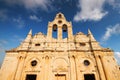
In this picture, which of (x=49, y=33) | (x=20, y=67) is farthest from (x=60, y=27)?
(x=20, y=67)

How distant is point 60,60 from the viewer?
16203mm

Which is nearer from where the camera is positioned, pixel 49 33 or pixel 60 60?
pixel 60 60

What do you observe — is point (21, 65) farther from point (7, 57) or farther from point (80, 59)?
point (80, 59)

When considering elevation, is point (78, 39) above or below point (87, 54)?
above

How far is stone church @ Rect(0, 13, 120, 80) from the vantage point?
14812mm

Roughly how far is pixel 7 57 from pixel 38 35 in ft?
20.3

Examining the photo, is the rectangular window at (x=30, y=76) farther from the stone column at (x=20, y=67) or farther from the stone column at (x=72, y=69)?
the stone column at (x=72, y=69)

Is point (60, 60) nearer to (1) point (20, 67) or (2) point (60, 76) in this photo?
(2) point (60, 76)

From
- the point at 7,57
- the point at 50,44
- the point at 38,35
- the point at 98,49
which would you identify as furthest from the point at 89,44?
the point at 7,57

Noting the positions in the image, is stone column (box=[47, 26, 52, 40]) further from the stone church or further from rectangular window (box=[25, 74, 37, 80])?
rectangular window (box=[25, 74, 37, 80])

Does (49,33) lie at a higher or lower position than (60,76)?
higher

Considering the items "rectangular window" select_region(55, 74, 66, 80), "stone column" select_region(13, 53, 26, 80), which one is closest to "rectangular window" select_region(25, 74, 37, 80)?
"stone column" select_region(13, 53, 26, 80)

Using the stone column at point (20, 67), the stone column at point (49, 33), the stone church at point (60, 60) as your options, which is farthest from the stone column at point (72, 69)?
the stone column at point (20, 67)

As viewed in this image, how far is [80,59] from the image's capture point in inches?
637
